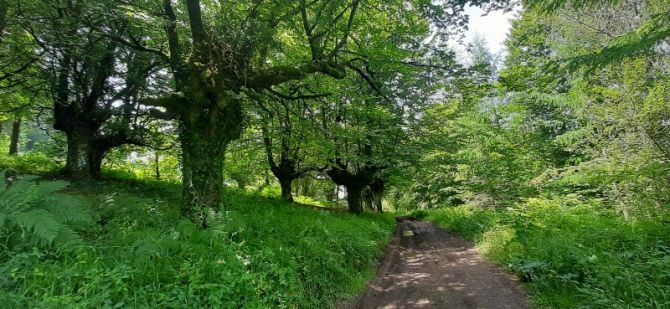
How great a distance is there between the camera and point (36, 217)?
3.39 m

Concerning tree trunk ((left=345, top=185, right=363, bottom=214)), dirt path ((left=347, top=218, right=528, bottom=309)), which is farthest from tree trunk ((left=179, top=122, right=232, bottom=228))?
tree trunk ((left=345, top=185, right=363, bottom=214))

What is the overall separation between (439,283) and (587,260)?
2750 mm

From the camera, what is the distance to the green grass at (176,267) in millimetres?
3045

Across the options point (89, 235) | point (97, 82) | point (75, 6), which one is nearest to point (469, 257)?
point (89, 235)

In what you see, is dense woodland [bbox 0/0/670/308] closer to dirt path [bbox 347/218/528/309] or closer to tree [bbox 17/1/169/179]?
tree [bbox 17/1/169/179]

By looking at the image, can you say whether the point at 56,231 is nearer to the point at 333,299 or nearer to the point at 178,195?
the point at 333,299

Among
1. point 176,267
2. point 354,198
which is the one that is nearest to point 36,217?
point 176,267

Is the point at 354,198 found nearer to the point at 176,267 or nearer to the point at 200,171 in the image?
the point at 200,171

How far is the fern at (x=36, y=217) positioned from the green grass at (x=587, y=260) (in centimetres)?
702

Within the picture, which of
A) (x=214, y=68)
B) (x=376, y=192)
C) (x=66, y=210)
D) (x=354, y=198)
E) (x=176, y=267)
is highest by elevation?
(x=214, y=68)

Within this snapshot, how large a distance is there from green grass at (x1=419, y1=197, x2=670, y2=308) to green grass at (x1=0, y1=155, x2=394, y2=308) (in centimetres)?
363

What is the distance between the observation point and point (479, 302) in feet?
19.3

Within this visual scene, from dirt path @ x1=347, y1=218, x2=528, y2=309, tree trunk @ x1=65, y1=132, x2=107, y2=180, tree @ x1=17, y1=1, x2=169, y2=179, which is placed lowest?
dirt path @ x1=347, y1=218, x2=528, y2=309

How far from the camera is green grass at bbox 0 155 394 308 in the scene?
3.04 metres
